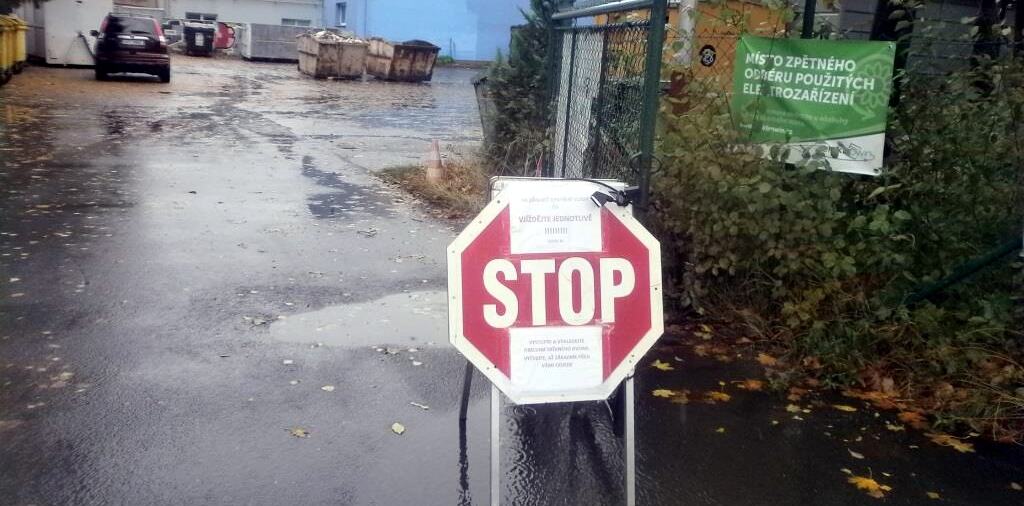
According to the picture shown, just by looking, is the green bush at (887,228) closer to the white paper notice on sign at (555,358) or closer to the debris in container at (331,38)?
the white paper notice on sign at (555,358)

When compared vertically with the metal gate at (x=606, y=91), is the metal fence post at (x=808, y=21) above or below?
above

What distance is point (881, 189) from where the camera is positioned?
507 centimetres

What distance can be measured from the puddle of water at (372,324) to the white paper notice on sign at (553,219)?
216 centimetres

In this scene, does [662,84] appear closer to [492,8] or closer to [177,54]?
[492,8]

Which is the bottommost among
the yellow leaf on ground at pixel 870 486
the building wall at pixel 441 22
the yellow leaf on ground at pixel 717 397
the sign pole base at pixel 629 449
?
the yellow leaf on ground at pixel 870 486

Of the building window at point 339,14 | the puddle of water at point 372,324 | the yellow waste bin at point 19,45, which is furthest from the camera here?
the building window at point 339,14

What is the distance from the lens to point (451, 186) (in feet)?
33.6

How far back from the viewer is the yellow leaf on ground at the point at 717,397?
492cm

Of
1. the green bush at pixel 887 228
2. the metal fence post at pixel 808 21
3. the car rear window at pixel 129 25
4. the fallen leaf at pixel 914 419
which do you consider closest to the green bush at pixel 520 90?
the metal fence post at pixel 808 21

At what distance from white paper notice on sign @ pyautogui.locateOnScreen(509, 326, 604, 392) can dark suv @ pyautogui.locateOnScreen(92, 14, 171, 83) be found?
888 inches

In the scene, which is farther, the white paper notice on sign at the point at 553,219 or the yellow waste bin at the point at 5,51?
the yellow waste bin at the point at 5,51

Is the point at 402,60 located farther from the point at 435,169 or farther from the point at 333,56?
the point at 435,169

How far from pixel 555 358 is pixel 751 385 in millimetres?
1862

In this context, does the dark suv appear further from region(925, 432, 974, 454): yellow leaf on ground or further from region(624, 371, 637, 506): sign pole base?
region(925, 432, 974, 454): yellow leaf on ground
